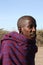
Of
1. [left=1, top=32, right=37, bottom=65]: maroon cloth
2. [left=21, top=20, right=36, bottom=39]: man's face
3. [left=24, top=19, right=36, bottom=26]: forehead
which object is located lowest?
[left=1, top=32, right=37, bottom=65]: maroon cloth

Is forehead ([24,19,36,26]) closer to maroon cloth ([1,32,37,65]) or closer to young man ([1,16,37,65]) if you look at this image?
young man ([1,16,37,65])

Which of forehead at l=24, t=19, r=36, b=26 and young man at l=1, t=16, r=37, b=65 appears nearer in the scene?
young man at l=1, t=16, r=37, b=65

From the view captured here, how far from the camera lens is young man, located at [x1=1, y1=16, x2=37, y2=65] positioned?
422 centimetres

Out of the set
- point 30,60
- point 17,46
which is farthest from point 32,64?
point 17,46

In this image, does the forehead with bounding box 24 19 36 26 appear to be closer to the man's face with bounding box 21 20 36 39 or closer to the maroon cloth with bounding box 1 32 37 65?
the man's face with bounding box 21 20 36 39

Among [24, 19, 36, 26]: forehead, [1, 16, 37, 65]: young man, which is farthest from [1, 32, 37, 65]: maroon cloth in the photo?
[24, 19, 36, 26]: forehead

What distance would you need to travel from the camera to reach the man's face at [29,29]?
425 centimetres

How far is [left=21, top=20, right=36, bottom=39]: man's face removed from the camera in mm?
4250

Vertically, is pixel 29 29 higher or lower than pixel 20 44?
higher

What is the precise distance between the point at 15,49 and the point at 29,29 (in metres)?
0.32

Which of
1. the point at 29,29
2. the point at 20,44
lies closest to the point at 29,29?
the point at 29,29

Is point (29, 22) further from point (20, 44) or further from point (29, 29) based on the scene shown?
point (20, 44)

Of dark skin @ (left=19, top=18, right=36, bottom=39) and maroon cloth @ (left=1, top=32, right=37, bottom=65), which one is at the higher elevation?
dark skin @ (left=19, top=18, right=36, bottom=39)

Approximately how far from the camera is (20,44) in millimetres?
4258
